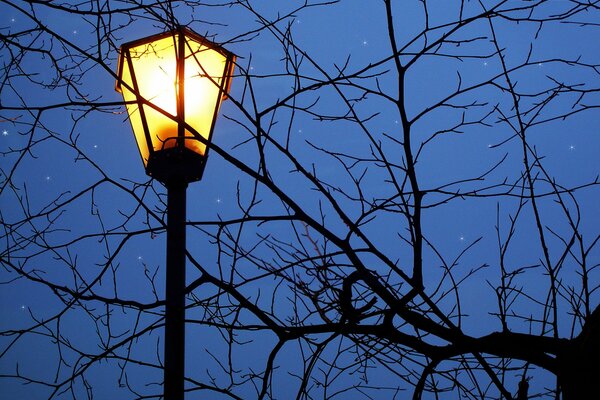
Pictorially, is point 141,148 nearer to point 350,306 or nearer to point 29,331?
point 29,331

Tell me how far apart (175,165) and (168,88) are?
37 cm

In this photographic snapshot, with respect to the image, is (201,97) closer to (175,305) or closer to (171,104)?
(171,104)

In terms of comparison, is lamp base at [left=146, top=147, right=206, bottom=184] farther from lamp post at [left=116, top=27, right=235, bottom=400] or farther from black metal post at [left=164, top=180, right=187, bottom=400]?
black metal post at [left=164, top=180, right=187, bottom=400]

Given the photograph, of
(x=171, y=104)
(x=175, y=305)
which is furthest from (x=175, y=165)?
(x=175, y=305)

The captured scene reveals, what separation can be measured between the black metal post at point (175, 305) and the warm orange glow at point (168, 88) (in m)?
0.36

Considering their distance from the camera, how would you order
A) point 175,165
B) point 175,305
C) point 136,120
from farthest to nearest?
point 136,120
point 175,165
point 175,305

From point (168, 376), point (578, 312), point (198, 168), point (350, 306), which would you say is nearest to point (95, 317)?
point (168, 376)

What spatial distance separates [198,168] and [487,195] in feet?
4.50

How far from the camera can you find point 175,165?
2779 millimetres

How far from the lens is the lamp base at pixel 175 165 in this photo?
278 centimetres

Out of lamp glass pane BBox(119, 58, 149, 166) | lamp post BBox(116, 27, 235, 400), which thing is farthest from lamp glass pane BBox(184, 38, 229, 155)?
lamp glass pane BBox(119, 58, 149, 166)

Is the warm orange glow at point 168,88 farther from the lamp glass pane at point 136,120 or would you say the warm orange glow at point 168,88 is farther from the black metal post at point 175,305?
the black metal post at point 175,305

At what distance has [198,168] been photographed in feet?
9.27

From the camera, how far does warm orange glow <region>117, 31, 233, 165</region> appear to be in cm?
283
